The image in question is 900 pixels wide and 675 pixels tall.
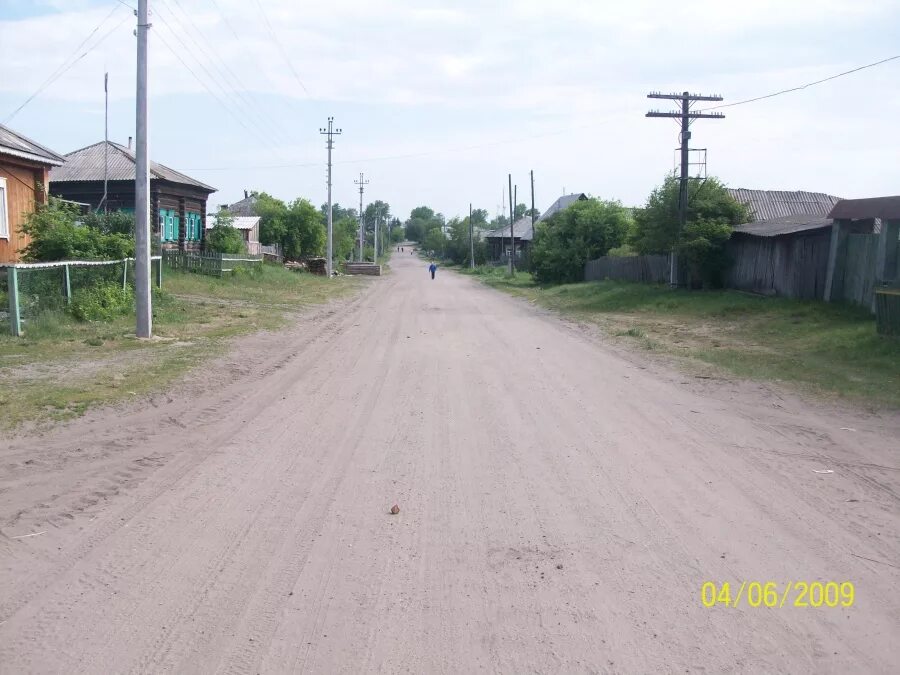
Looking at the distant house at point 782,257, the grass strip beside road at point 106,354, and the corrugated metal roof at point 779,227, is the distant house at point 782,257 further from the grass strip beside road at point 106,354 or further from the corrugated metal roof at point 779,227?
the grass strip beside road at point 106,354

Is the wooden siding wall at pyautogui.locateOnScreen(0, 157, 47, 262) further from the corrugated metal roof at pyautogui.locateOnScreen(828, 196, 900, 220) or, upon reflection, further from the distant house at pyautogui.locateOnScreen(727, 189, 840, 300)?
the distant house at pyautogui.locateOnScreen(727, 189, 840, 300)

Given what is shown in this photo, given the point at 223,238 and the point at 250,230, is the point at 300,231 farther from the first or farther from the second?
the point at 223,238

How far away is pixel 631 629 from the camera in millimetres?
4270

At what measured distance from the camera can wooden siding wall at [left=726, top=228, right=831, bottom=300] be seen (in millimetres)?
21953

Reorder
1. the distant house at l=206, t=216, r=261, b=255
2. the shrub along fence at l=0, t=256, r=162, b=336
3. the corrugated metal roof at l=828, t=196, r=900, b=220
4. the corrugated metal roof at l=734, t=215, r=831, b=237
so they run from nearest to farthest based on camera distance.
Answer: the shrub along fence at l=0, t=256, r=162, b=336 → the corrugated metal roof at l=828, t=196, r=900, b=220 → the corrugated metal roof at l=734, t=215, r=831, b=237 → the distant house at l=206, t=216, r=261, b=255

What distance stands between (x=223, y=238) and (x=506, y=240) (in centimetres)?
5402

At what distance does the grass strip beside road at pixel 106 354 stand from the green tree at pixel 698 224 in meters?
14.5

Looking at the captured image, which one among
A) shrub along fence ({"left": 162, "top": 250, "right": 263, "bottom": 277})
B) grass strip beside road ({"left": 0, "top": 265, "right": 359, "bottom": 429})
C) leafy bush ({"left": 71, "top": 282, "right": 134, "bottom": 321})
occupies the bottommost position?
grass strip beside road ({"left": 0, "top": 265, "right": 359, "bottom": 429})

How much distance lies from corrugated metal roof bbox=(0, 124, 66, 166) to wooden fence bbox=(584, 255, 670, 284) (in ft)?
75.8

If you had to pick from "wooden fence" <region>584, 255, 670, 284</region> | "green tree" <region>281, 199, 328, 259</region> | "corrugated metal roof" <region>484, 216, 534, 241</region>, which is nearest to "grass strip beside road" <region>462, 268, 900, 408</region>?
"wooden fence" <region>584, 255, 670, 284</region>

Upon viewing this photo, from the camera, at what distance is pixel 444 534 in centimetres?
564

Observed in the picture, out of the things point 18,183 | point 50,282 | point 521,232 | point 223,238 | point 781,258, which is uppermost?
point 521,232

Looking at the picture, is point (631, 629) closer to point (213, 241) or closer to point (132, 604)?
point (132, 604)

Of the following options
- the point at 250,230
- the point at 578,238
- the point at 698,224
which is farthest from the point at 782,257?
the point at 250,230
